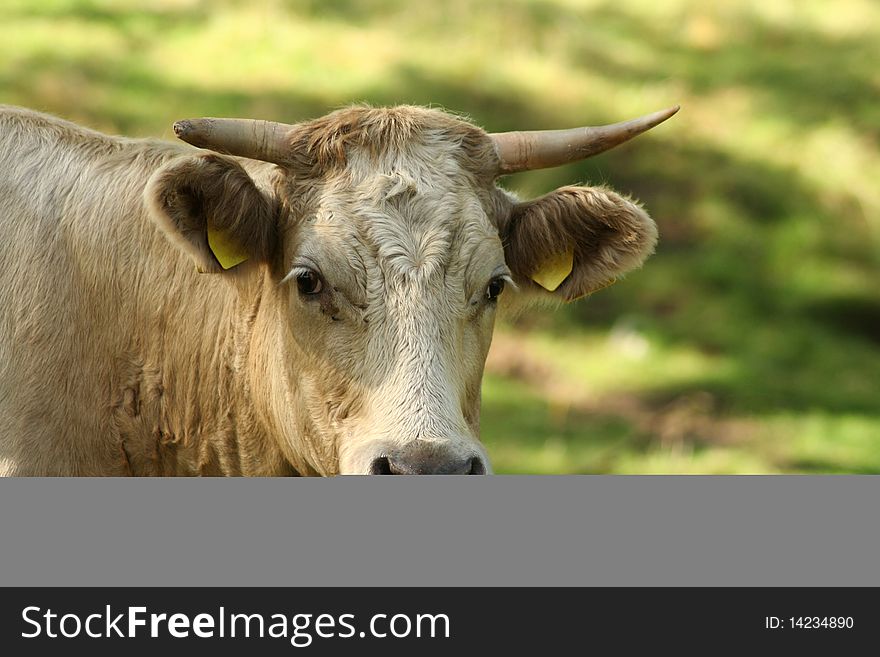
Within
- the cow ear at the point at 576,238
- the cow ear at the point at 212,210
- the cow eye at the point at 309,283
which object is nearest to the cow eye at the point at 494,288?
the cow ear at the point at 576,238

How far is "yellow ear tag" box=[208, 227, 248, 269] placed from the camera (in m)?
4.38

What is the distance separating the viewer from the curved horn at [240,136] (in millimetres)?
4145

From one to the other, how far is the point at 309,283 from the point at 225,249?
374mm

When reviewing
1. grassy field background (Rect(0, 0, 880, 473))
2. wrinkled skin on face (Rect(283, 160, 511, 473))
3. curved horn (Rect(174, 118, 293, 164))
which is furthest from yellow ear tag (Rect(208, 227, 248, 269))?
grassy field background (Rect(0, 0, 880, 473))

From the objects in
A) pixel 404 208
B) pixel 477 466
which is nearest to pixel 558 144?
pixel 404 208

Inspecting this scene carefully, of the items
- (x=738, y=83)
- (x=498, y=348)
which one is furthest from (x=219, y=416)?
(x=738, y=83)

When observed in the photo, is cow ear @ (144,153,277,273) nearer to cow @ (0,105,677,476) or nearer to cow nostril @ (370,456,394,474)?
cow @ (0,105,677,476)

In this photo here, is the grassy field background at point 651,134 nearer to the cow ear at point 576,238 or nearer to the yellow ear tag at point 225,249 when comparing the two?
the cow ear at point 576,238

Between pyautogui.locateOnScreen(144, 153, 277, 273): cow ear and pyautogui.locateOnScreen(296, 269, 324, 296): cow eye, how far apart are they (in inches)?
11.3

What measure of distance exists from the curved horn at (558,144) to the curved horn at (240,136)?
31.4 inches

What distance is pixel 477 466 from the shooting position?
3.62m

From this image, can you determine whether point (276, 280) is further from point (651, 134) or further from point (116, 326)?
point (651, 134)
